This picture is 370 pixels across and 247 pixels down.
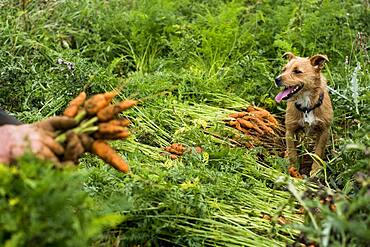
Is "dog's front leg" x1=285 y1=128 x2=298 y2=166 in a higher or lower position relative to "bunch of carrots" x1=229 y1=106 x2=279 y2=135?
higher

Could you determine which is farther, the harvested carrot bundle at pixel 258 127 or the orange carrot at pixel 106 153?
the harvested carrot bundle at pixel 258 127

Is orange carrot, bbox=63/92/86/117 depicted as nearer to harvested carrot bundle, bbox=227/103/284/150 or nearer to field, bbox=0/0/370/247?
field, bbox=0/0/370/247

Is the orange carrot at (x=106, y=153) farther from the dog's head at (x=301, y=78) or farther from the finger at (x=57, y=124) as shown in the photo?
the dog's head at (x=301, y=78)

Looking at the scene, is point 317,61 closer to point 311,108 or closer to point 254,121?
point 311,108

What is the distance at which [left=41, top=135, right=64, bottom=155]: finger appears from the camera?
2.40 metres

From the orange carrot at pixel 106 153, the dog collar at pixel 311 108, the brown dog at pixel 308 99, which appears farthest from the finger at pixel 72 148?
the dog collar at pixel 311 108

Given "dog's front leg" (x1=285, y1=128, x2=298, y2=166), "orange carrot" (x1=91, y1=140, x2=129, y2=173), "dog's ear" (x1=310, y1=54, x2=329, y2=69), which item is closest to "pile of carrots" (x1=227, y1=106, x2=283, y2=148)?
"dog's front leg" (x1=285, y1=128, x2=298, y2=166)

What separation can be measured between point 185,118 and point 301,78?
0.88m

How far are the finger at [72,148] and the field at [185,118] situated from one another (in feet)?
0.20

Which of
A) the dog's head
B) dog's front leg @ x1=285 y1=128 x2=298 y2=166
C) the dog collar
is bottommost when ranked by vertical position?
dog's front leg @ x1=285 y1=128 x2=298 y2=166

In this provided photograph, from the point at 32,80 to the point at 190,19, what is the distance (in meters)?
2.38

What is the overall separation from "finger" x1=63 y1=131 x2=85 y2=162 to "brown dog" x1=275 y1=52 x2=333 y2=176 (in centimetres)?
245

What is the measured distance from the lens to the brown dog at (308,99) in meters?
4.74

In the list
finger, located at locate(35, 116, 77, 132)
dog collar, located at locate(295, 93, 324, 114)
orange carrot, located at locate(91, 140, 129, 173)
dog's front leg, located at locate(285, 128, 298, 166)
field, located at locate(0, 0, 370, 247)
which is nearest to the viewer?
field, located at locate(0, 0, 370, 247)
